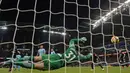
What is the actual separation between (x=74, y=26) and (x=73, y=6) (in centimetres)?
110

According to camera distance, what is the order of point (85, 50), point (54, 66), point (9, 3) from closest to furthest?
point (54, 66) < point (85, 50) < point (9, 3)

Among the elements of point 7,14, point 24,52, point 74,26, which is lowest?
point 24,52

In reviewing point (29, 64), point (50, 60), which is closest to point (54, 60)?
point (50, 60)

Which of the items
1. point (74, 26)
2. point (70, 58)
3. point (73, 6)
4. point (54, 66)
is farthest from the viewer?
point (74, 26)

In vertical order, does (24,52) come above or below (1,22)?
below

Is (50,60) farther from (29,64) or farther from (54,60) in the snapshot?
(29,64)

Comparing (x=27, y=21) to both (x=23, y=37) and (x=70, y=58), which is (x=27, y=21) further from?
(x=70, y=58)

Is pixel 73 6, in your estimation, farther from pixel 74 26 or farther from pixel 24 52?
pixel 24 52

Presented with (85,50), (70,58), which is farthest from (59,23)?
(70,58)

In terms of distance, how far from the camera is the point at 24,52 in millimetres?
5945

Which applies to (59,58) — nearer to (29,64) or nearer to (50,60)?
(50,60)

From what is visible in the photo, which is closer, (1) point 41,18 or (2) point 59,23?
→ (1) point 41,18

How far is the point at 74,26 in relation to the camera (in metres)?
7.59

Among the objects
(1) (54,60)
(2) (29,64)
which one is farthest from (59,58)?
(2) (29,64)
